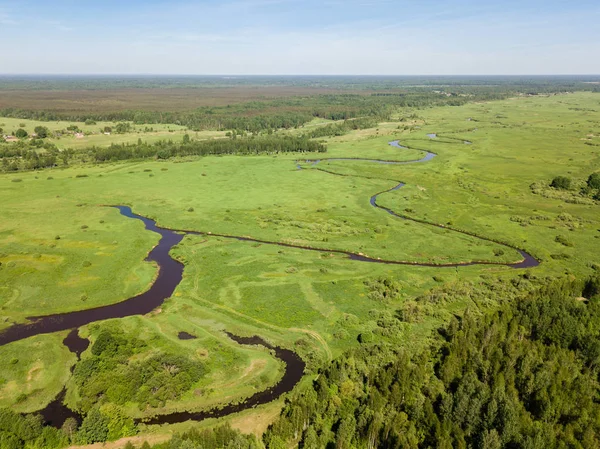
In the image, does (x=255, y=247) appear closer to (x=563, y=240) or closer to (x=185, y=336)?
(x=185, y=336)

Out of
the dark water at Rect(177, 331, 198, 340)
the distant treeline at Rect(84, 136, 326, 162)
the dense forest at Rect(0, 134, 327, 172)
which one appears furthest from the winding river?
the distant treeline at Rect(84, 136, 326, 162)

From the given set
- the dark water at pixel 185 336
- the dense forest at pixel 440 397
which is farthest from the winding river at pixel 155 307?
the dark water at pixel 185 336

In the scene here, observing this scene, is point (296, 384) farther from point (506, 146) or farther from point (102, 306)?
point (506, 146)

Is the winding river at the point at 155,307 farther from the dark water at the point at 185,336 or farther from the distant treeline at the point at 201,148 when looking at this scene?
the distant treeline at the point at 201,148

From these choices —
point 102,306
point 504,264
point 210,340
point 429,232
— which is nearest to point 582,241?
point 504,264

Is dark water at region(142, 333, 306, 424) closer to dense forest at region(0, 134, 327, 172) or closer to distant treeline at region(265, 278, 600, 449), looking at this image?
distant treeline at region(265, 278, 600, 449)

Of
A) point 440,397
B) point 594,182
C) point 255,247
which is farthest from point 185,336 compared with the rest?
point 594,182
